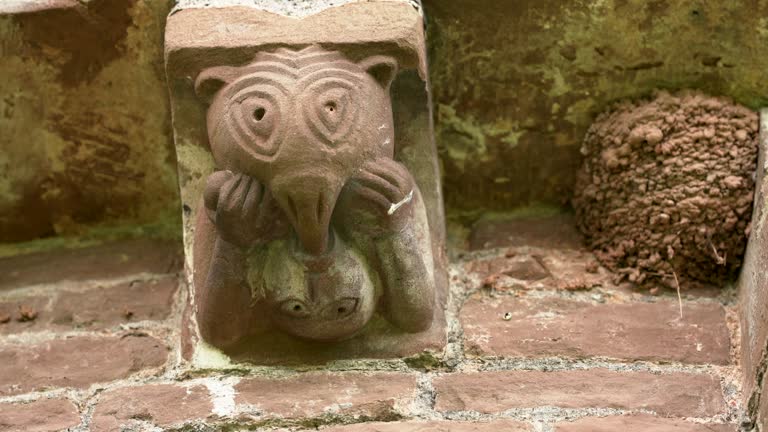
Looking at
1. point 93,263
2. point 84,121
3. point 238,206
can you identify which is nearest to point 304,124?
point 238,206

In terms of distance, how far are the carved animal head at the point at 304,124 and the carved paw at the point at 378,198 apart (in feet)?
0.09

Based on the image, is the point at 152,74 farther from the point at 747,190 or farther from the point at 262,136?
the point at 747,190

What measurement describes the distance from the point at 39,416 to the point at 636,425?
111 cm

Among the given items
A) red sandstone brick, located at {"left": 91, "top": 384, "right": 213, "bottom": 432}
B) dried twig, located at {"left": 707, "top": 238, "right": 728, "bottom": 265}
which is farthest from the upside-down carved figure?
dried twig, located at {"left": 707, "top": 238, "right": 728, "bottom": 265}

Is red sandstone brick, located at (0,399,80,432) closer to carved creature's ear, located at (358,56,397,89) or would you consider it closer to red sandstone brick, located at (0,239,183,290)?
red sandstone brick, located at (0,239,183,290)

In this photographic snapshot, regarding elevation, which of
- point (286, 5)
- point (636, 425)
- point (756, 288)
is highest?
point (286, 5)

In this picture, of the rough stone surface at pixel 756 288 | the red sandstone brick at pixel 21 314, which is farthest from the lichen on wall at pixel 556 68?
the red sandstone brick at pixel 21 314

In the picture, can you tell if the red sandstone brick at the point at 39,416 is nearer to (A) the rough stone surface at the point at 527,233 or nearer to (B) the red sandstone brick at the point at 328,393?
(B) the red sandstone brick at the point at 328,393

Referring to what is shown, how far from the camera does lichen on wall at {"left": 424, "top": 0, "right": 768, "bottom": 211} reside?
2963 mm

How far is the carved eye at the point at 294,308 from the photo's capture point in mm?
2695

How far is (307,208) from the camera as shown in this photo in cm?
252

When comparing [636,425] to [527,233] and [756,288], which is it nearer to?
[756,288]

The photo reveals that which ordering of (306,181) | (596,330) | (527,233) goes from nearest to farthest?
(306,181), (596,330), (527,233)

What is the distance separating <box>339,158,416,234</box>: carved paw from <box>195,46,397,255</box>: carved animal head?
3cm
